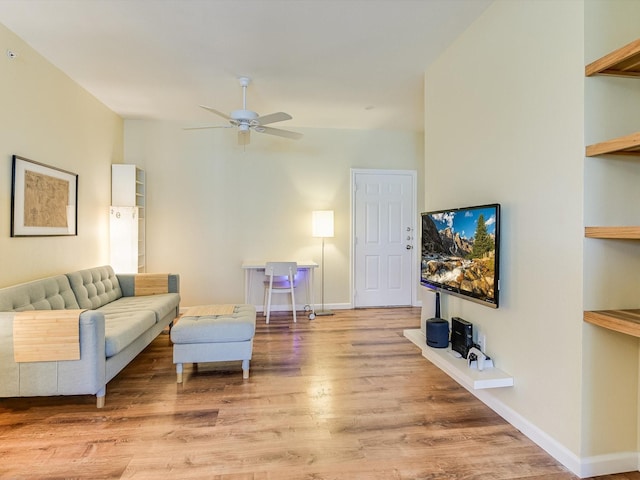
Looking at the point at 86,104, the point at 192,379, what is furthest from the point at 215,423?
the point at 86,104

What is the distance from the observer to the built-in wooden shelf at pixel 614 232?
1491 mm

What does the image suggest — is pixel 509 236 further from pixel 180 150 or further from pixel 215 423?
pixel 180 150

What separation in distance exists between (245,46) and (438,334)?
281cm

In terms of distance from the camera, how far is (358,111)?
4.54 m

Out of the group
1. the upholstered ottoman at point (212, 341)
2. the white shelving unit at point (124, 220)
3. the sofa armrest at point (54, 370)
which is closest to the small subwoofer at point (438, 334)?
the upholstered ottoman at point (212, 341)

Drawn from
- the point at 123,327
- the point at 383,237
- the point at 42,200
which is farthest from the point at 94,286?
the point at 383,237

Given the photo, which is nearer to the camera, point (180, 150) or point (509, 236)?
point (509, 236)

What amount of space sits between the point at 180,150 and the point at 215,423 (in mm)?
3934

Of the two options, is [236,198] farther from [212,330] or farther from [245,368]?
[245,368]

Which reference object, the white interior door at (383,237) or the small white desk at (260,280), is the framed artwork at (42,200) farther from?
the white interior door at (383,237)

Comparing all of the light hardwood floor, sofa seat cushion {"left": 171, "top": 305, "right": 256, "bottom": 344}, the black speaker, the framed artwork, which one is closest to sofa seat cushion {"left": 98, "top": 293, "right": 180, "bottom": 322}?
the light hardwood floor

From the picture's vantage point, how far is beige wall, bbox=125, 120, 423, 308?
16.3ft

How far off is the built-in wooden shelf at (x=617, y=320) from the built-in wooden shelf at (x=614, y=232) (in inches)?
14.2

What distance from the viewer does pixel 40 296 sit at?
273cm
